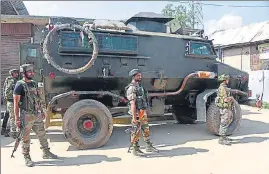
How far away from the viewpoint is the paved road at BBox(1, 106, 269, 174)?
213 inches

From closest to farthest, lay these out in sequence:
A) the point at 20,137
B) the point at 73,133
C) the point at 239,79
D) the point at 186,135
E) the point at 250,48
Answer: the point at 20,137, the point at 73,133, the point at 186,135, the point at 239,79, the point at 250,48

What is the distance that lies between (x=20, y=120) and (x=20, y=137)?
0.29 metres

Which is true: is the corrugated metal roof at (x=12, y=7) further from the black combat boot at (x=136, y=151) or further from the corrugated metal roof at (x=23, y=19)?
the black combat boot at (x=136, y=151)

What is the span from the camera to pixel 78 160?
5.95 meters

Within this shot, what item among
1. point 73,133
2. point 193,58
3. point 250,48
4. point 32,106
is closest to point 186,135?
point 193,58

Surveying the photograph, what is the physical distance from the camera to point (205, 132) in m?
8.50

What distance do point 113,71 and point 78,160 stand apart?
2237mm

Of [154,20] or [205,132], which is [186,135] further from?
[154,20]

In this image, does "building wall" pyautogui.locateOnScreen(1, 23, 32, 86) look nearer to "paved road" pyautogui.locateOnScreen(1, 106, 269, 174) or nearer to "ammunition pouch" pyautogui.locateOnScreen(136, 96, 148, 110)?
"paved road" pyautogui.locateOnScreen(1, 106, 269, 174)

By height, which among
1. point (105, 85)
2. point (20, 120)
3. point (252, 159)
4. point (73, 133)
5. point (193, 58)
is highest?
point (193, 58)

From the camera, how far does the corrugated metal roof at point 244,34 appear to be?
70.9ft

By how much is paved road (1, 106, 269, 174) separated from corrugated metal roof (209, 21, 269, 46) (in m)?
14.7

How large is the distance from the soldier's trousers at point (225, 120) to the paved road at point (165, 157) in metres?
0.31

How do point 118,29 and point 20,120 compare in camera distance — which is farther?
point 118,29
